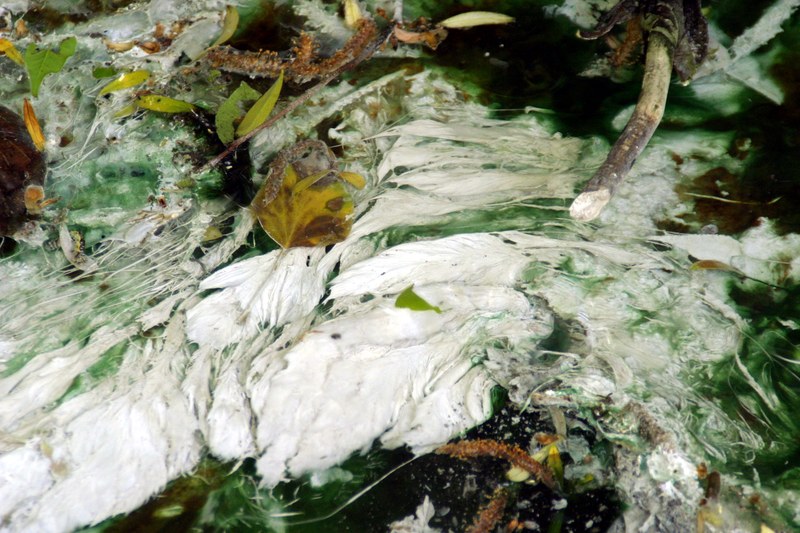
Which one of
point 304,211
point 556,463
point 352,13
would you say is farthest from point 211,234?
point 556,463

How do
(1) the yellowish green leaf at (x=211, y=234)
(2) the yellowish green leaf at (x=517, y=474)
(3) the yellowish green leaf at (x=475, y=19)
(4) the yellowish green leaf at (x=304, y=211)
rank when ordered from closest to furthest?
(2) the yellowish green leaf at (x=517, y=474) < (4) the yellowish green leaf at (x=304, y=211) < (1) the yellowish green leaf at (x=211, y=234) < (3) the yellowish green leaf at (x=475, y=19)

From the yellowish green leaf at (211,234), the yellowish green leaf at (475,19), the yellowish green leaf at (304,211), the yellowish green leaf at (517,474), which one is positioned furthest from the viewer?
the yellowish green leaf at (475,19)

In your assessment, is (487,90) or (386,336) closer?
(386,336)

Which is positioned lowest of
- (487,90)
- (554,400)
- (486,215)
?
(554,400)

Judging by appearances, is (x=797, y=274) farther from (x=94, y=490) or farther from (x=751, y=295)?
(x=94, y=490)

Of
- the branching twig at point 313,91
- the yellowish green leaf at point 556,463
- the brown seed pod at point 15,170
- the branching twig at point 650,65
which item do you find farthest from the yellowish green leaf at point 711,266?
the brown seed pod at point 15,170

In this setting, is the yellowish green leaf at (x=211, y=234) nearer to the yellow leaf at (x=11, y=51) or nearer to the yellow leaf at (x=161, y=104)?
the yellow leaf at (x=161, y=104)

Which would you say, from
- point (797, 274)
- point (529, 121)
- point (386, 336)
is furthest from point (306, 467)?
point (797, 274)

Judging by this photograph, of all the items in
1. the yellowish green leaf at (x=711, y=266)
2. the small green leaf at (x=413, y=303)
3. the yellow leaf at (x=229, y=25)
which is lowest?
the yellowish green leaf at (x=711, y=266)
